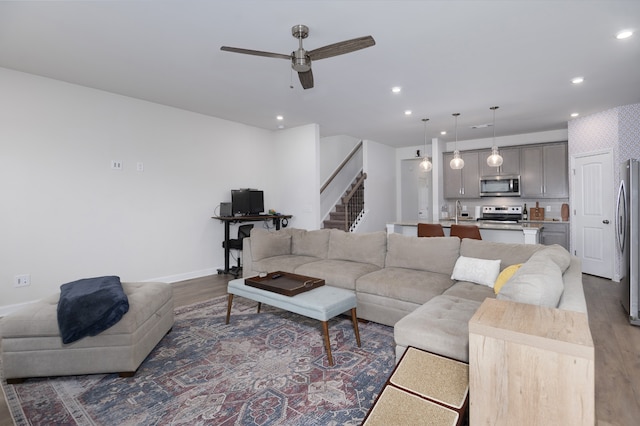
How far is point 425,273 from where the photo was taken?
328 centimetres

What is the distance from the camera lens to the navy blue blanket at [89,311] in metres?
2.18

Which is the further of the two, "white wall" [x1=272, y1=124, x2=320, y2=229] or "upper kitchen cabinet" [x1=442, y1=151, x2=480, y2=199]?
"upper kitchen cabinet" [x1=442, y1=151, x2=480, y2=199]

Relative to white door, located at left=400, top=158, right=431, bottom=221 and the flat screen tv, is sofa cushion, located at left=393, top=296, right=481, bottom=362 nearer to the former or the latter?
the flat screen tv

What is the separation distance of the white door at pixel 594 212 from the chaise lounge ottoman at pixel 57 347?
6592 millimetres

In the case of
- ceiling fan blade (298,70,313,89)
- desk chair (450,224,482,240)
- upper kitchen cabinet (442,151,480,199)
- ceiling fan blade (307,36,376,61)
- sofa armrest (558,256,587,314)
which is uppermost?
ceiling fan blade (307,36,376,61)

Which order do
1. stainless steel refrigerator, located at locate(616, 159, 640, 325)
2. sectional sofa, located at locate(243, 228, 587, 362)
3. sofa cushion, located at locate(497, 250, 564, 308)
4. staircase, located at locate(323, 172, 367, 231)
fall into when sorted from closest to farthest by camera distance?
sofa cushion, located at locate(497, 250, 564, 308)
sectional sofa, located at locate(243, 228, 587, 362)
stainless steel refrigerator, located at locate(616, 159, 640, 325)
staircase, located at locate(323, 172, 367, 231)

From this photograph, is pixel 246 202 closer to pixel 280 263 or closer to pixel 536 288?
pixel 280 263

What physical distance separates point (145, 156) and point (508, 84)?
198 inches

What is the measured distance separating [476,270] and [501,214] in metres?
4.64

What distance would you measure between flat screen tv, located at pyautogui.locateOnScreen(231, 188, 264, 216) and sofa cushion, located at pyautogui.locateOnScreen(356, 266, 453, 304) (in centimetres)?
303

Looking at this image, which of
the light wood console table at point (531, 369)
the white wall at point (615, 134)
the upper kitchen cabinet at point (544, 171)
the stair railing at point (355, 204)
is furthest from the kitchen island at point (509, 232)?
the light wood console table at point (531, 369)

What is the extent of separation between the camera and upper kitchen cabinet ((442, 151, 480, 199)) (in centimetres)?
709

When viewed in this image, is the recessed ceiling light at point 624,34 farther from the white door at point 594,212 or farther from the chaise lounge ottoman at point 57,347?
the chaise lounge ottoman at point 57,347

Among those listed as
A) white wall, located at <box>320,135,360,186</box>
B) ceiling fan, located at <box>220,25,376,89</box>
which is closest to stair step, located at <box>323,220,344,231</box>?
white wall, located at <box>320,135,360,186</box>
